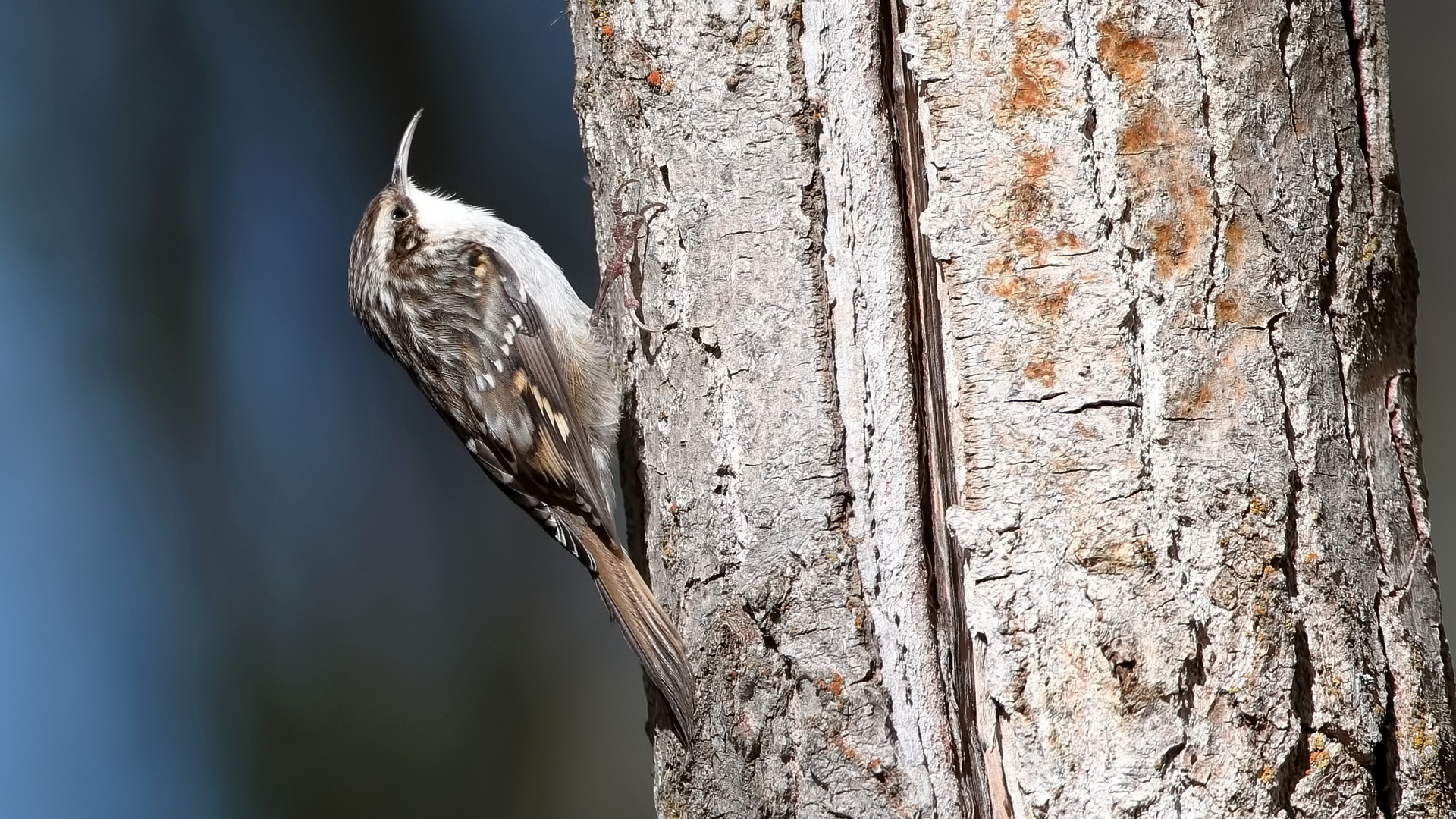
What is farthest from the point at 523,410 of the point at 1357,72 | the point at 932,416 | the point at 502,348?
the point at 1357,72


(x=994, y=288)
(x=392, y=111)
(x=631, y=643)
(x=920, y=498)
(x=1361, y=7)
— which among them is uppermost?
(x=392, y=111)

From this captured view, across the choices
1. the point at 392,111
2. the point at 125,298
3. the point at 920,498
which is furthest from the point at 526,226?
the point at 920,498

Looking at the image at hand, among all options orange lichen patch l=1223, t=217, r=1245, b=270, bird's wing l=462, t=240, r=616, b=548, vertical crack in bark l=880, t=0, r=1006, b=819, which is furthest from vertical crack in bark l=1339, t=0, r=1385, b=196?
bird's wing l=462, t=240, r=616, b=548

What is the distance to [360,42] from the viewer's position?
5242mm

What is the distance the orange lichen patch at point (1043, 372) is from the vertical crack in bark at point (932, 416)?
107mm

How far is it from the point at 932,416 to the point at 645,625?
69 cm

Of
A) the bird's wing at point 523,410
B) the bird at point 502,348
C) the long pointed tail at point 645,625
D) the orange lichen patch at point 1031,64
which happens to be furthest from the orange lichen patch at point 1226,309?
the bird's wing at point 523,410

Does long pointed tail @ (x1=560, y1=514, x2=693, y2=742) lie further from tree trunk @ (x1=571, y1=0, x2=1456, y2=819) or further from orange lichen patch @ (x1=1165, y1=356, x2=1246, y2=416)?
orange lichen patch @ (x1=1165, y1=356, x2=1246, y2=416)

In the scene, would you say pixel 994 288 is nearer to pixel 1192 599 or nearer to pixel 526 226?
pixel 1192 599

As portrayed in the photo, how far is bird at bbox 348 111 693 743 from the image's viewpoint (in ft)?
7.82

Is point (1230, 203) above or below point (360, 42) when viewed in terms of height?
below

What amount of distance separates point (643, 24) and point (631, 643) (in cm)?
96

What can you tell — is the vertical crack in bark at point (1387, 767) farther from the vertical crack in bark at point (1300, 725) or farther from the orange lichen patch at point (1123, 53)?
the orange lichen patch at point (1123, 53)

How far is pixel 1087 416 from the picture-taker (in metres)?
1.23
